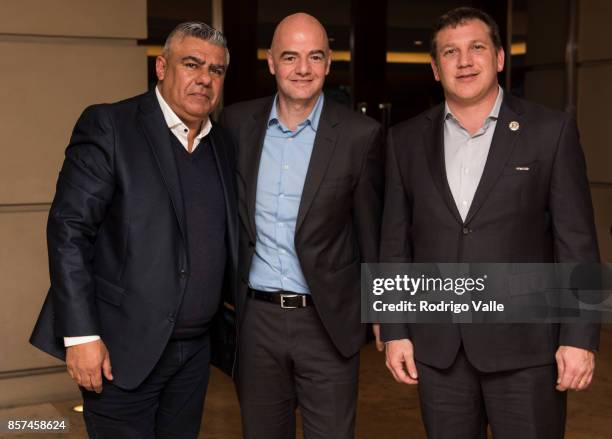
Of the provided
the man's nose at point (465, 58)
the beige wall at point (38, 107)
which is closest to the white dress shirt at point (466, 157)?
the man's nose at point (465, 58)

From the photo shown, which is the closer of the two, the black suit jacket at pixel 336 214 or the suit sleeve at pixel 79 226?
the suit sleeve at pixel 79 226

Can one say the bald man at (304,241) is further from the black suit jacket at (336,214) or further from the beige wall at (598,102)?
the beige wall at (598,102)

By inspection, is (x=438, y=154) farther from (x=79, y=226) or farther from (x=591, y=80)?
(x=591, y=80)

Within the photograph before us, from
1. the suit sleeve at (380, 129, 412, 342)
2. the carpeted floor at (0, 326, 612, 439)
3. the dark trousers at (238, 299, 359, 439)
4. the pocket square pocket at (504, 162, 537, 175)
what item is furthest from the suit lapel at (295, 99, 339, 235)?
the carpeted floor at (0, 326, 612, 439)

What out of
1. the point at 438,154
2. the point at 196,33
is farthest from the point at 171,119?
the point at 438,154

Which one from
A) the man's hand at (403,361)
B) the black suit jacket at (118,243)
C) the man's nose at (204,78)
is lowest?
the man's hand at (403,361)

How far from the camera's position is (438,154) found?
2.63 m

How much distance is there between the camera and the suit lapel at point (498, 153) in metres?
2.52

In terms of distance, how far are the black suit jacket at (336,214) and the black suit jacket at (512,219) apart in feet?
0.85

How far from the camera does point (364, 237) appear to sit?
2906 mm

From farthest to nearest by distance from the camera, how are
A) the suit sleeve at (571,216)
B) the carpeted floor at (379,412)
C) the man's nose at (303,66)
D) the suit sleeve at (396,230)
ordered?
the carpeted floor at (379,412)
the man's nose at (303,66)
the suit sleeve at (396,230)
the suit sleeve at (571,216)

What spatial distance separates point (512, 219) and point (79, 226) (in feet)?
4.19

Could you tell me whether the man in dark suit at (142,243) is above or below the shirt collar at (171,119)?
below

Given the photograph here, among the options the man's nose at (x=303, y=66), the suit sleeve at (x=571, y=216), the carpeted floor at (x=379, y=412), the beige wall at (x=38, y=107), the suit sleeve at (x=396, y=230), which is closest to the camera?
the suit sleeve at (x=571, y=216)
